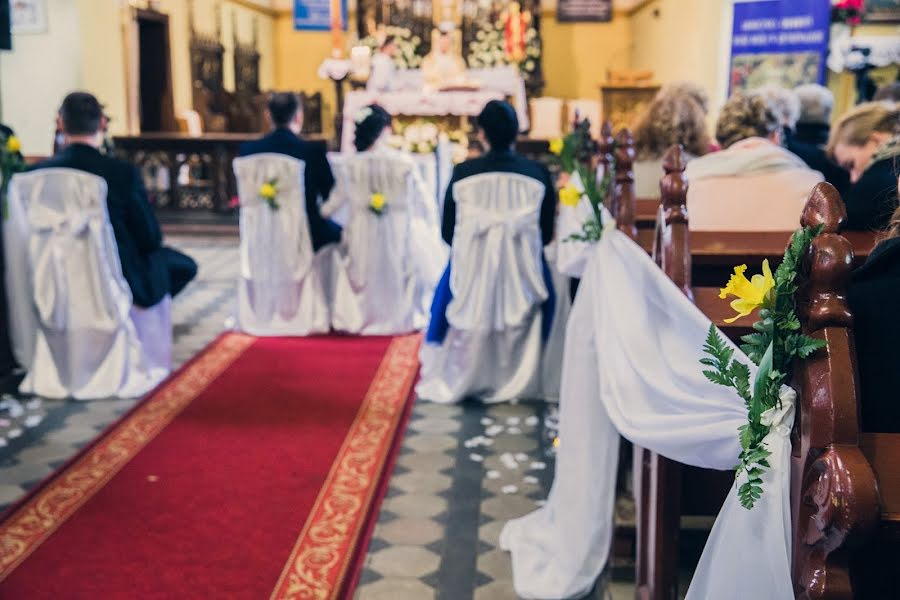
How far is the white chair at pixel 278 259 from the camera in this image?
5586 millimetres

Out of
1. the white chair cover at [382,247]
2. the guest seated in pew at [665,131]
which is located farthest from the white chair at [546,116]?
the guest seated in pew at [665,131]

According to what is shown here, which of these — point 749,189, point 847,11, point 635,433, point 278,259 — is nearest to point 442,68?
point 847,11

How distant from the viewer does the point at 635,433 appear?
6.62 ft

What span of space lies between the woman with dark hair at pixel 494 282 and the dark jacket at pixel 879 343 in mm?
3083

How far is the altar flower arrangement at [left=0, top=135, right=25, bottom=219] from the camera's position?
458cm

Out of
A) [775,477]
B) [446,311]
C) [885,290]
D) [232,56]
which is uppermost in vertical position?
[232,56]

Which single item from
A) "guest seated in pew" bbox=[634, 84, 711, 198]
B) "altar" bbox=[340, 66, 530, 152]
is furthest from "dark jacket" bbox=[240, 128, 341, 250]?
"altar" bbox=[340, 66, 530, 152]

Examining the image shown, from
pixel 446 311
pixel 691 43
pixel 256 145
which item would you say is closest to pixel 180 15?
pixel 691 43

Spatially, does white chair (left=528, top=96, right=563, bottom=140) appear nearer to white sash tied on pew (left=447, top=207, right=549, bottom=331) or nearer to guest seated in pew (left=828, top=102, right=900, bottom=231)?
white sash tied on pew (left=447, top=207, right=549, bottom=331)

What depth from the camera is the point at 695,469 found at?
7.86ft

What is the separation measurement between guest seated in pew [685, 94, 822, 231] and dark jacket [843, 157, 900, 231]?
18 cm

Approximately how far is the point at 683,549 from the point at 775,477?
1651mm

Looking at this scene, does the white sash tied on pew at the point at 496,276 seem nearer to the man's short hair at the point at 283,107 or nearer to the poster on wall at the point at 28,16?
the man's short hair at the point at 283,107

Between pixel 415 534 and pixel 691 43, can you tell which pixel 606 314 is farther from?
pixel 691 43
